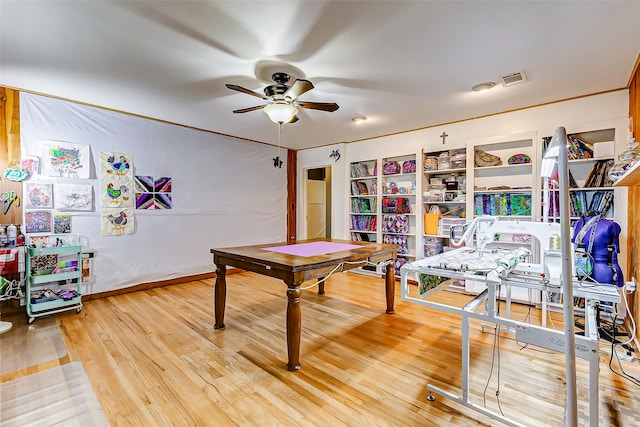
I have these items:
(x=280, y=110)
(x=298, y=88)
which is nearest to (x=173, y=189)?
(x=280, y=110)

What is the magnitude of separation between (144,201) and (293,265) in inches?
116

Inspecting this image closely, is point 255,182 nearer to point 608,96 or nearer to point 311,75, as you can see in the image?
point 311,75

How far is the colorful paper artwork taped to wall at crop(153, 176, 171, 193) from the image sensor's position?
4.02 metres

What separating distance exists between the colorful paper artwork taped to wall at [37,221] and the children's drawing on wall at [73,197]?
0.14 metres

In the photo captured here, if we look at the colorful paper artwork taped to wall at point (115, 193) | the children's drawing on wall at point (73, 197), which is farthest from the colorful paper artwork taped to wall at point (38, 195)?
the colorful paper artwork taped to wall at point (115, 193)

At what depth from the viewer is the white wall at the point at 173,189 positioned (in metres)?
3.35

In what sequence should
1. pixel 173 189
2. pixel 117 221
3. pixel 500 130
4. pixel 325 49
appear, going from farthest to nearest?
pixel 173 189
pixel 117 221
pixel 500 130
pixel 325 49

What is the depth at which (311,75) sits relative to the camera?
259 centimetres

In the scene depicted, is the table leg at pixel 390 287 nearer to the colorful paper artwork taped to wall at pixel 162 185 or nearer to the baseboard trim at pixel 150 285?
the baseboard trim at pixel 150 285

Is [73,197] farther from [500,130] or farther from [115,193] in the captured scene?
[500,130]

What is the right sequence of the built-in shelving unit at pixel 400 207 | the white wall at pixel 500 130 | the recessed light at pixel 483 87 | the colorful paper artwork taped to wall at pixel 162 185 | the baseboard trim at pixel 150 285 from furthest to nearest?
the built-in shelving unit at pixel 400 207 < the colorful paper artwork taped to wall at pixel 162 185 < the baseboard trim at pixel 150 285 < the white wall at pixel 500 130 < the recessed light at pixel 483 87

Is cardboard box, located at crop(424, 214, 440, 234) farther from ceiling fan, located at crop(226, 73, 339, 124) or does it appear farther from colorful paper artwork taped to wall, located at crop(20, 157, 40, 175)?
colorful paper artwork taped to wall, located at crop(20, 157, 40, 175)

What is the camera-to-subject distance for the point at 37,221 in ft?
10.2

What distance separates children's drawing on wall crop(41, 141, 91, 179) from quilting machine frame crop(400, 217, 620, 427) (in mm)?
3796
